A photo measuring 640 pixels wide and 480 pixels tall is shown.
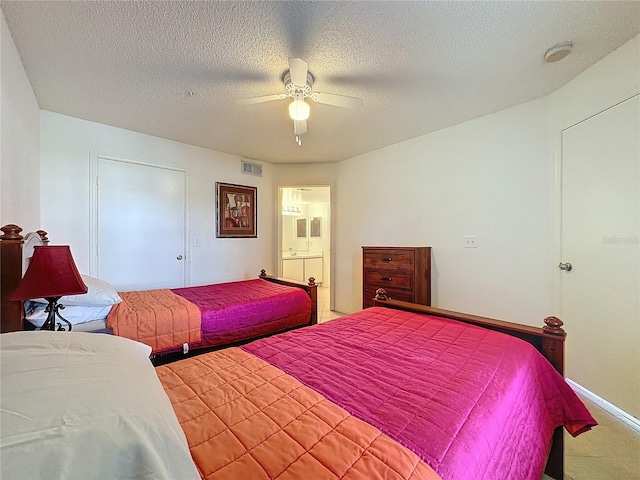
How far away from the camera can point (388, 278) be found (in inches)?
125

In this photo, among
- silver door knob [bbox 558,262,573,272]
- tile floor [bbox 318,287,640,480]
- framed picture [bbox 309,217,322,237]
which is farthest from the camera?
framed picture [bbox 309,217,322,237]

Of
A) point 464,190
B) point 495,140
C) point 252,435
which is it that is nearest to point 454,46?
point 495,140

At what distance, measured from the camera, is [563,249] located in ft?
7.32

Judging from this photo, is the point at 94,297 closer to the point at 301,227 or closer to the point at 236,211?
the point at 236,211

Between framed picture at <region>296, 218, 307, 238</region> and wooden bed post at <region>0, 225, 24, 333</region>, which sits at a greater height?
framed picture at <region>296, 218, 307, 238</region>

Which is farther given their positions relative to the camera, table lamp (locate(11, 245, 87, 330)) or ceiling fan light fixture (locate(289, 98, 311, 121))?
ceiling fan light fixture (locate(289, 98, 311, 121))

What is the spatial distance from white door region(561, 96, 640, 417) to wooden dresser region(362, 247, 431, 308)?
1.13 meters

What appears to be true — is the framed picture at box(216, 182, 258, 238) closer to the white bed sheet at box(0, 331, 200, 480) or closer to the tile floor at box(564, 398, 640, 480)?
the white bed sheet at box(0, 331, 200, 480)

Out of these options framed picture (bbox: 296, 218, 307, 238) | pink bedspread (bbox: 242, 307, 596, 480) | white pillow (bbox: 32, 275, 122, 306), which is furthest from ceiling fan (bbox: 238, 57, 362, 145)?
framed picture (bbox: 296, 218, 307, 238)

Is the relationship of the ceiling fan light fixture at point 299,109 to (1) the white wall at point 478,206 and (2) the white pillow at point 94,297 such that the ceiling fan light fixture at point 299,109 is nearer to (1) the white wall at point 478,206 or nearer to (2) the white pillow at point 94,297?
(1) the white wall at point 478,206

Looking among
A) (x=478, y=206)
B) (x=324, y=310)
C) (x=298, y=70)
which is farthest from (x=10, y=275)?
(x=324, y=310)

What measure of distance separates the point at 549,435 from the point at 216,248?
11.9ft

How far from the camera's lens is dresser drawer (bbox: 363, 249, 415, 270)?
302 cm

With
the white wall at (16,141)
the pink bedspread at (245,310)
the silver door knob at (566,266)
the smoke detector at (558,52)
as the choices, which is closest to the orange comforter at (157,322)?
the pink bedspread at (245,310)
